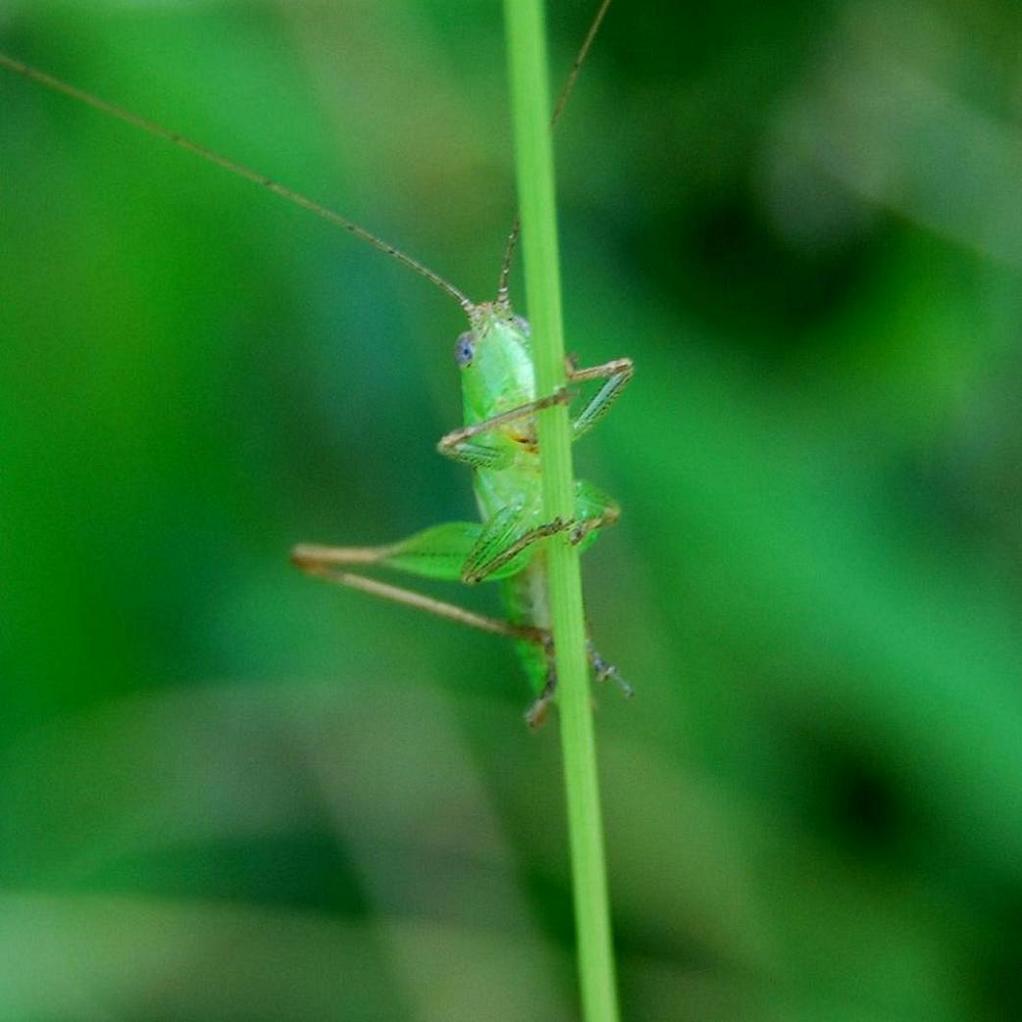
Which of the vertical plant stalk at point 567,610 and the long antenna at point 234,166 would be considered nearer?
the vertical plant stalk at point 567,610

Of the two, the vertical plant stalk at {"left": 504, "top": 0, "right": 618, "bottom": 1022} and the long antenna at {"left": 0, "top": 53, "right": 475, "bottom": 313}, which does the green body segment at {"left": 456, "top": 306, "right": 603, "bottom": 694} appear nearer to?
the long antenna at {"left": 0, "top": 53, "right": 475, "bottom": 313}

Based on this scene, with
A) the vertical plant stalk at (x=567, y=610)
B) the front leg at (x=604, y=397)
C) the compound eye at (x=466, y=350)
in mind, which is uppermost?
the compound eye at (x=466, y=350)

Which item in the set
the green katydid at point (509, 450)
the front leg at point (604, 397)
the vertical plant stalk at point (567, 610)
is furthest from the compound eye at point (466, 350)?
the vertical plant stalk at point (567, 610)

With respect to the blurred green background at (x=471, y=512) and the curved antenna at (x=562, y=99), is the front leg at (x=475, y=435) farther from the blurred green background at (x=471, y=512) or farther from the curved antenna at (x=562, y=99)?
the blurred green background at (x=471, y=512)

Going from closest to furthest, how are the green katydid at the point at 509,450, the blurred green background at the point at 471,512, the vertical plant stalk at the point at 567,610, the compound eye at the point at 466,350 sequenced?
the vertical plant stalk at the point at 567,610, the green katydid at the point at 509,450, the compound eye at the point at 466,350, the blurred green background at the point at 471,512

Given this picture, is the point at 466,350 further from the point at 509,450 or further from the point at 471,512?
the point at 471,512

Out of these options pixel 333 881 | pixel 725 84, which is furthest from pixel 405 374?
pixel 333 881

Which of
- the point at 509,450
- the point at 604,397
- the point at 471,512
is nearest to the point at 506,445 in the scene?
the point at 509,450

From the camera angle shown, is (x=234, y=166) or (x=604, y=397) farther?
(x=604, y=397)
